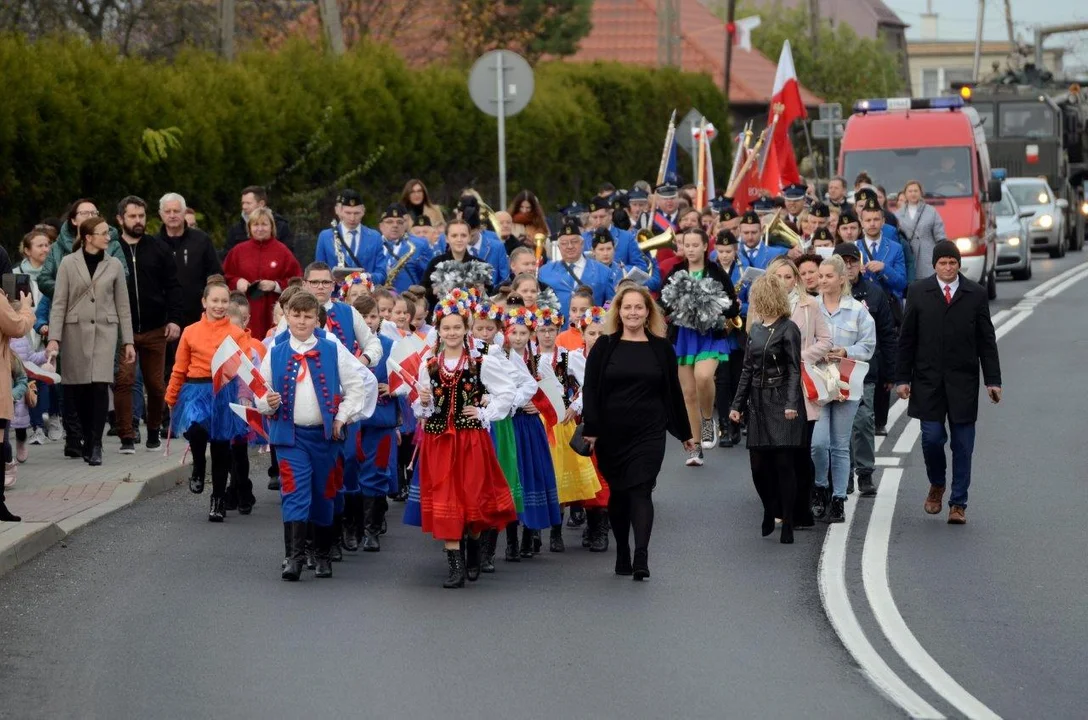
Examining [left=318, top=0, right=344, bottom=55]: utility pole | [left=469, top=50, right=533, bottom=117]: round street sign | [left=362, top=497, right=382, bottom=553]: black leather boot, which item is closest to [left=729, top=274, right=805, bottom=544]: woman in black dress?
[left=362, top=497, right=382, bottom=553]: black leather boot

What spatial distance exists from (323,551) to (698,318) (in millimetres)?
5245

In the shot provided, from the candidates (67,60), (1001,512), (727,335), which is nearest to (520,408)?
(1001,512)

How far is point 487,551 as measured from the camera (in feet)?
37.2

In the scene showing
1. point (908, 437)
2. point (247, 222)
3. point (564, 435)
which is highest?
point (247, 222)

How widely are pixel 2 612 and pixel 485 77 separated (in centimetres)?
1327

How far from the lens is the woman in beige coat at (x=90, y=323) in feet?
49.9

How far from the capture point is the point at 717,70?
6556 centimetres

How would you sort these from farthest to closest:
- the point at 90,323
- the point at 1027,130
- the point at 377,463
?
1. the point at 1027,130
2. the point at 90,323
3. the point at 377,463

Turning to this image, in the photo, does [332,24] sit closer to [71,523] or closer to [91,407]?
[91,407]

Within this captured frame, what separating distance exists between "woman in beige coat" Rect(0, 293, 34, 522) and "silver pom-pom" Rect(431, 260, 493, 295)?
3873mm

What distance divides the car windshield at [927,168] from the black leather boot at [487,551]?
18.5 meters

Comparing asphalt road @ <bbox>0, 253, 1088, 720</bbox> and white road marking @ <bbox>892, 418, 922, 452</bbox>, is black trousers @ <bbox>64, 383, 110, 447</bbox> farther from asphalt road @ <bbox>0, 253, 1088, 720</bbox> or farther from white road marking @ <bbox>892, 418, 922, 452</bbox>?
white road marking @ <bbox>892, 418, 922, 452</bbox>

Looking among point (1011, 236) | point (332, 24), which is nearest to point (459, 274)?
point (332, 24)

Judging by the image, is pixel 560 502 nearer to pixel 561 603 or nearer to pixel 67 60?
pixel 561 603
